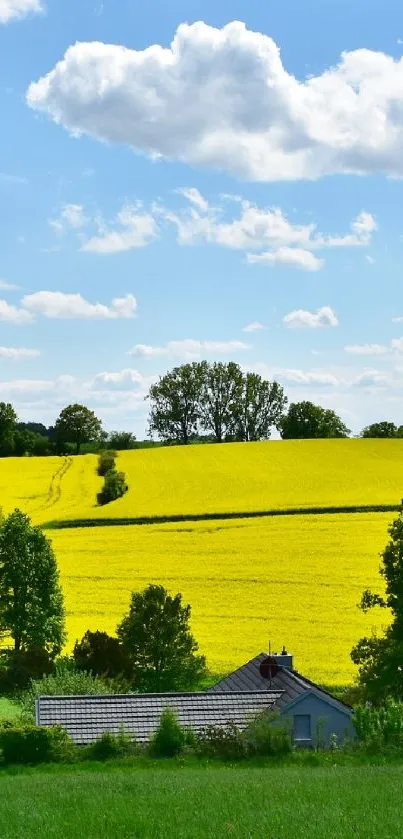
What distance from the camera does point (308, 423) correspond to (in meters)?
158

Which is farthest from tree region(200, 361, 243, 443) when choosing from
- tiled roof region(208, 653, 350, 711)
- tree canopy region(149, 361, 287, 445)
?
tiled roof region(208, 653, 350, 711)

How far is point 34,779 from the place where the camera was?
21.2 meters

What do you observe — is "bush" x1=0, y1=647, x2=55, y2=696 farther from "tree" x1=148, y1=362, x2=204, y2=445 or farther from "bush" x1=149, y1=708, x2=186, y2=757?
"tree" x1=148, y1=362, x2=204, y2=445

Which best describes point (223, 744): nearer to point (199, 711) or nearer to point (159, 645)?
point (199, 711)

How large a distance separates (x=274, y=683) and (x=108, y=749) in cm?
871

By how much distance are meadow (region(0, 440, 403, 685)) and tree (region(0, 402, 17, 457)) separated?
27.3 m

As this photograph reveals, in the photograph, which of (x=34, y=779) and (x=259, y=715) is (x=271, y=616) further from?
(x=34, y=779)

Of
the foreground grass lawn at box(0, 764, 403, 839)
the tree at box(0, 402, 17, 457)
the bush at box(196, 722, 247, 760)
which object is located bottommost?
the bush at box(196, 722, 247, 760)

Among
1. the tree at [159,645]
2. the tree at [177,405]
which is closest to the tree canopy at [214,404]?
the tree at [177,405]

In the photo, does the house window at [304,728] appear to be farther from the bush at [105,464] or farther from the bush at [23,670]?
the bush at [105,464]

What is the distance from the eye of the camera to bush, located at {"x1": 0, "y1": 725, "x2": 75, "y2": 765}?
24.6 m

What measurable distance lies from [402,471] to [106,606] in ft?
172

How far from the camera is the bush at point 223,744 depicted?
991 inches

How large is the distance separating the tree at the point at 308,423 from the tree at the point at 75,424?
32656 millimetres
